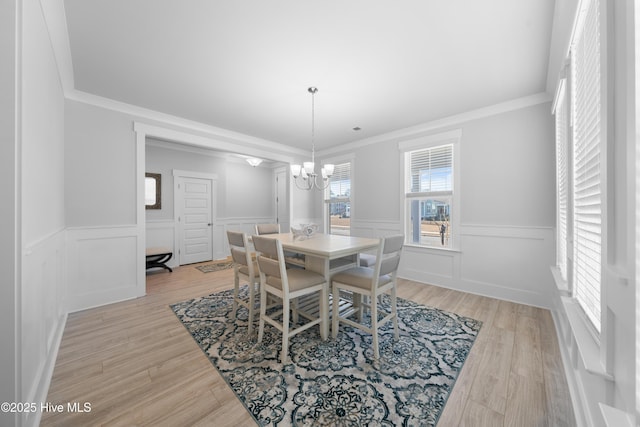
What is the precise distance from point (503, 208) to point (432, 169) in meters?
1.12

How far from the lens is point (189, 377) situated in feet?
5.65

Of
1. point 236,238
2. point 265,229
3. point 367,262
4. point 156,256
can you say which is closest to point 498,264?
point 367,262

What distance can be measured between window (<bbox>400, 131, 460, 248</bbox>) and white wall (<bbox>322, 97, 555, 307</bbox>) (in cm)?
14

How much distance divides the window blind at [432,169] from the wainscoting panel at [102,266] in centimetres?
432

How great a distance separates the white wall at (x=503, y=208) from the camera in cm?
287

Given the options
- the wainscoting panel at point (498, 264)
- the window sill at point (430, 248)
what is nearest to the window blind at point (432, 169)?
the wainscoting panel at point (498, 264)

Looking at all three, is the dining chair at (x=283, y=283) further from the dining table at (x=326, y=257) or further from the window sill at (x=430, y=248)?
the window sill at (x=430, y=248)

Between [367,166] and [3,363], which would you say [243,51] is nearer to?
[3,363]

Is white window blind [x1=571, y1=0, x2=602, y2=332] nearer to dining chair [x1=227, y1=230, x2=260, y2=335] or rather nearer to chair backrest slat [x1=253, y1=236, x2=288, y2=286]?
chair backrest slat [x1=253, y1=236, x2=288, y2=286]

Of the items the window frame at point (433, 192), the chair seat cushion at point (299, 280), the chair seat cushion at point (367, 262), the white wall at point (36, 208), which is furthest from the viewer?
the window frame at point (433, 192)

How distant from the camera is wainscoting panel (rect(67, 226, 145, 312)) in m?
2.87

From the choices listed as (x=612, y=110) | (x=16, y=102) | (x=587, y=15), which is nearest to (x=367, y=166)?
(x=587, y=15)

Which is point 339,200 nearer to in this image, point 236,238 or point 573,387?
point 236,238

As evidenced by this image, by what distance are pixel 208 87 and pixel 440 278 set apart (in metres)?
4.10
